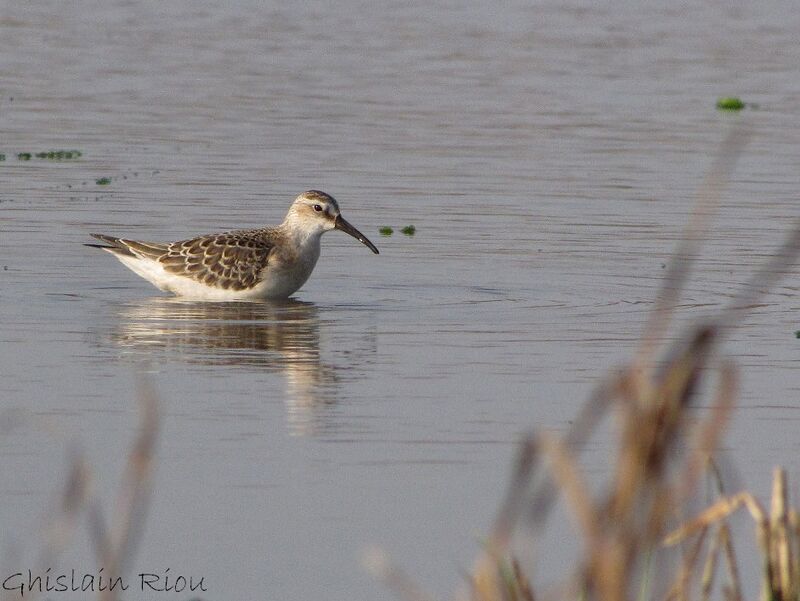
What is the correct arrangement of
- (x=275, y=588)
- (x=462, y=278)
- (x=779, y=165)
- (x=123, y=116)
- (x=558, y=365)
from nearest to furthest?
(x=275, y=588) < (x=558, y=365) < (x=462, y=278) < (x=779, y=165) < (x=123, y=116)

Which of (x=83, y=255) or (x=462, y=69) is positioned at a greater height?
(x=462, y=69)

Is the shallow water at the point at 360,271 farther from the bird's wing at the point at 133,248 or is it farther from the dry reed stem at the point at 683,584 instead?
the dry reed stem at the point at 683,584

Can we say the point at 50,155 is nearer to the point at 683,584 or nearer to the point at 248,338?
the point at 248,338

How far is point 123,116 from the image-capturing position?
26125 millimetres

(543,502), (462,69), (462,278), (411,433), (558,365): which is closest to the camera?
(543,502)

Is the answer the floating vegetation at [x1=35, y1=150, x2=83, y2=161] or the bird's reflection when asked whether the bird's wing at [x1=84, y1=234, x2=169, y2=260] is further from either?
the floating vegetation at [x1=35, y1=150, x2=83, y2=161]

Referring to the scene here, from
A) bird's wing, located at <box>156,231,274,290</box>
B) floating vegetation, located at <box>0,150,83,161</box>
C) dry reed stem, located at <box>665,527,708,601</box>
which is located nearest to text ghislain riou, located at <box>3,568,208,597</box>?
dry reed stem, located at <box>665,527,708,601</box>

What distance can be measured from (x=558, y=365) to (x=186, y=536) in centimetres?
461

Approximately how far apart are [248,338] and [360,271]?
3.50 metres

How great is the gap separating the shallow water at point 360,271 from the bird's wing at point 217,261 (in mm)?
278

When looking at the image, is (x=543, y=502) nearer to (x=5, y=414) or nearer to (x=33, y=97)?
(x=5, y=414)

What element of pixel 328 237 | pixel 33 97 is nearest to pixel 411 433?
pixel 328 237

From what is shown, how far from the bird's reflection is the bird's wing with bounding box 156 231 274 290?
209mm

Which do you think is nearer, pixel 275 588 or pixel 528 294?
pixel 275 588
